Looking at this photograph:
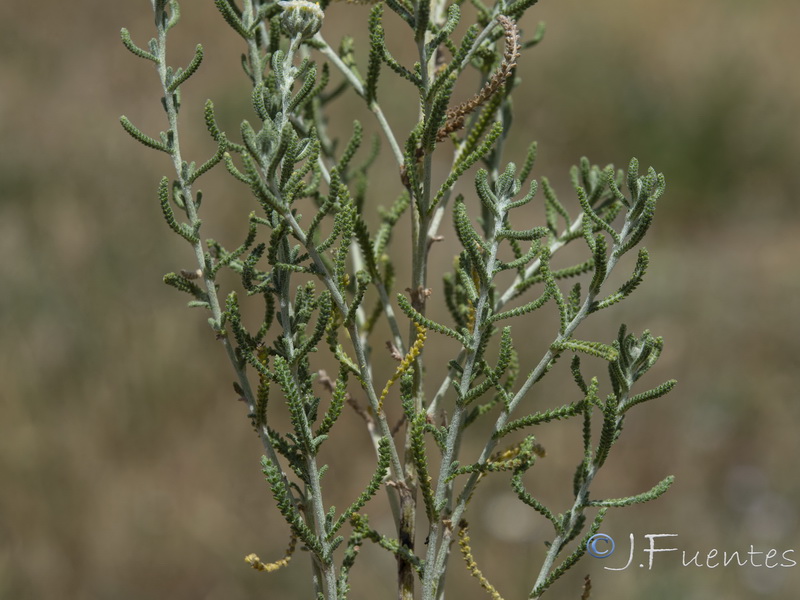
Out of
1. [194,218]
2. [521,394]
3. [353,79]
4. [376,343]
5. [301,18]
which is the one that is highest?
[376,343]

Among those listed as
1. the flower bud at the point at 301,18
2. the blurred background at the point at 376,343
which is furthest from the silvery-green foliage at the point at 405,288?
the blurred background at the point at 376,343

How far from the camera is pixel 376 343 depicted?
5047 mm

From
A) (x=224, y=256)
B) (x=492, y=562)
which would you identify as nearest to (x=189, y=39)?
(x=492, y=562)

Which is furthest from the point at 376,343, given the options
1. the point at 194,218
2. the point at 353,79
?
the point at 194,218

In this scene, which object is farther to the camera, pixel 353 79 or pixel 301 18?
pixel 353 79

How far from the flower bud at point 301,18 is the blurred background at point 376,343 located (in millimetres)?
3239

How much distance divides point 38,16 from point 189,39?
176 cm

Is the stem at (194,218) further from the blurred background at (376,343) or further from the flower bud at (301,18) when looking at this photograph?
the blurred background at (376,343)

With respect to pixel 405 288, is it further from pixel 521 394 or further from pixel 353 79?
pixel 353 79

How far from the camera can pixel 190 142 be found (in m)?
6.85

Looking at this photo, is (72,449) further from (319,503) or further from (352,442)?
(319,503)

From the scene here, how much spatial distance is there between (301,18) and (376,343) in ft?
13.6

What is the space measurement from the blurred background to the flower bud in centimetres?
324

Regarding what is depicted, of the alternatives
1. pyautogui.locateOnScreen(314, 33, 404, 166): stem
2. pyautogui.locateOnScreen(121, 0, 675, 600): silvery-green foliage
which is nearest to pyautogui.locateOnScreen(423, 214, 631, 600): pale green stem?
pyautogui.locateOnScreen(121, 0, 675, 600): silvery-green foliage
